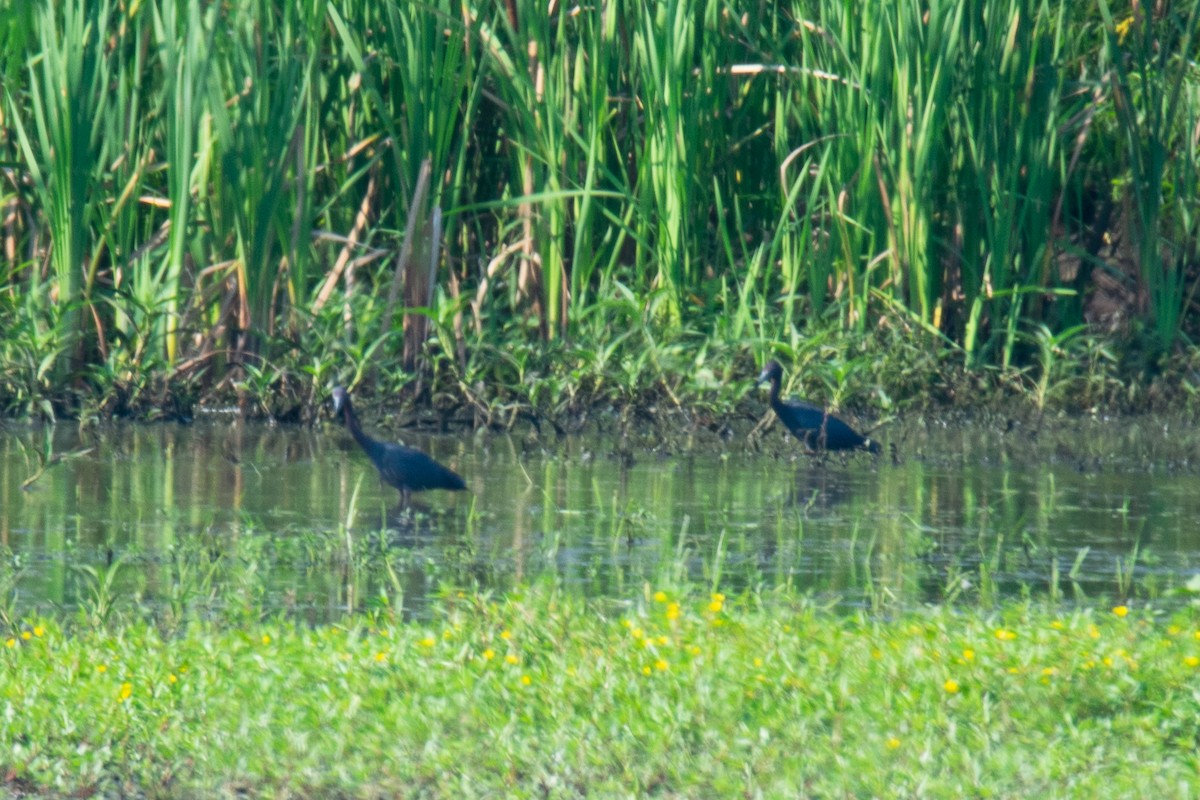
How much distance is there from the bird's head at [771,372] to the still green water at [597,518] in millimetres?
311

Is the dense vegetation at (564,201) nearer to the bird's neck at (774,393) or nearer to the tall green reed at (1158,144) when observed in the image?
the tall green reed at (1158,144)

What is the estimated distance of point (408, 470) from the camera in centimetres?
760

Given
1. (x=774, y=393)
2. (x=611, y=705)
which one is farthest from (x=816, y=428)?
(x=611, y=705)

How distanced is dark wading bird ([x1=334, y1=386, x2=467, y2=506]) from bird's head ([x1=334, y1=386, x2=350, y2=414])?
0.54 metres

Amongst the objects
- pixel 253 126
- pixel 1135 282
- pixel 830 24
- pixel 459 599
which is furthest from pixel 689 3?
pixel 459 599

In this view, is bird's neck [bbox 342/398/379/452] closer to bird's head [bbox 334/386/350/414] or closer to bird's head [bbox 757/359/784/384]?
bird's head [bbox 334/386/350/414]

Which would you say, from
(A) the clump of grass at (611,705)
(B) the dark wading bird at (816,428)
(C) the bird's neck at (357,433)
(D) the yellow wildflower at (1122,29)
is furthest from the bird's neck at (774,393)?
(D) the yellow wildflower at (1122,29)

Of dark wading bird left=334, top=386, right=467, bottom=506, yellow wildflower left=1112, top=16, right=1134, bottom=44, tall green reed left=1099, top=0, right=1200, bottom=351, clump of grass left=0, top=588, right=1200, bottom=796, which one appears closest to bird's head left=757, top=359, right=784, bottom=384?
dark wading bird left=334, top=386, right=467, bottom=506

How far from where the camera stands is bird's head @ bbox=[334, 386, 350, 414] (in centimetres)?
834

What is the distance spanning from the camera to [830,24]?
1027cm

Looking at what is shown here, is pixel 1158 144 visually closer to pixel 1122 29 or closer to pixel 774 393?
pixel 1122 29

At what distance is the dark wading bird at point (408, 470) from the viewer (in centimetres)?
758

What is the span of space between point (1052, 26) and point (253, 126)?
487 centimetres

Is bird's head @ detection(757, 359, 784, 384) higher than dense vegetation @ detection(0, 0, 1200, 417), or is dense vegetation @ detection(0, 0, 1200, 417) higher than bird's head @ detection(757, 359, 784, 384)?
dense vegetation @ detection(0, 0, 1200, 417)
